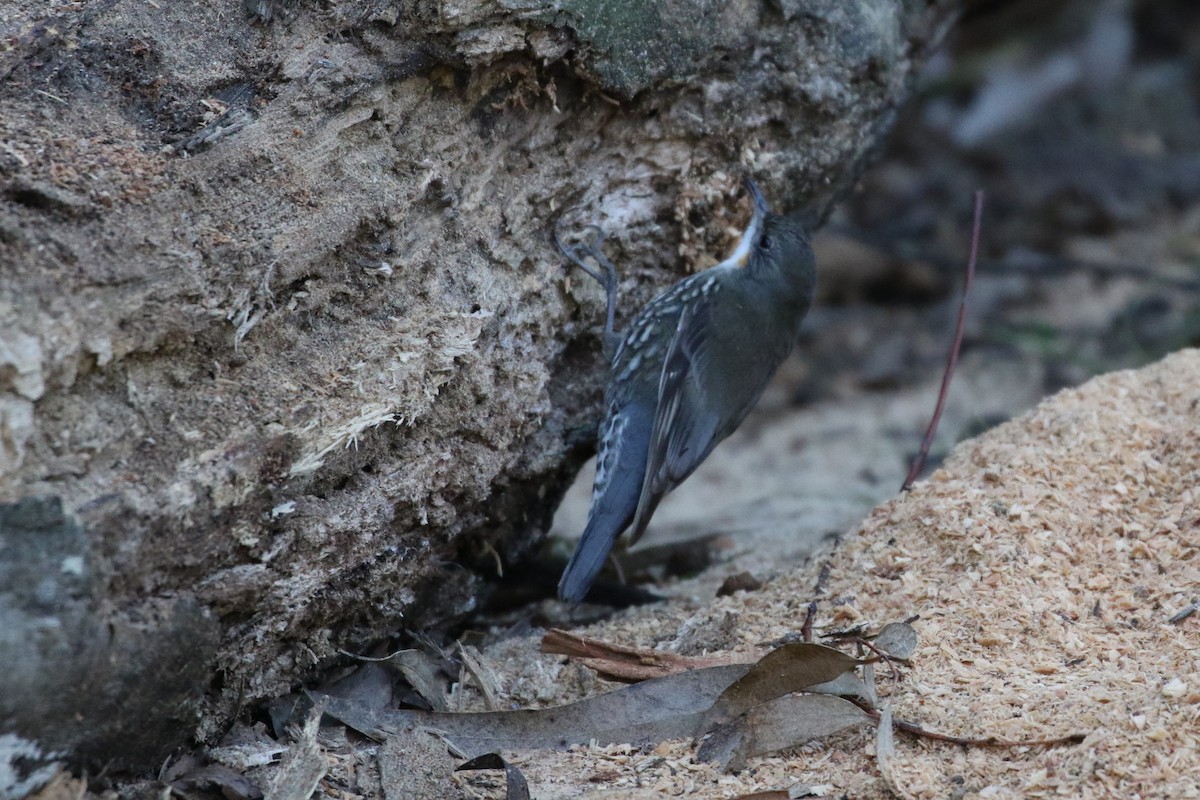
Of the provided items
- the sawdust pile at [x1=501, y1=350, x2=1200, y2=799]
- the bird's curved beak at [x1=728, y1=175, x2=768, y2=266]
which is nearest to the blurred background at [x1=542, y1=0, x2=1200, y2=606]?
the sawdust pile at [x1=501, y1=350, x2=1200, y2=799]

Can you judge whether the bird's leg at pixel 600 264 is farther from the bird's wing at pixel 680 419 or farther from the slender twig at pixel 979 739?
the slender twig at pixel 979 739

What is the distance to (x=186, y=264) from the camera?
269cm

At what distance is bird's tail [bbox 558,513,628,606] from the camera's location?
11.2 ft

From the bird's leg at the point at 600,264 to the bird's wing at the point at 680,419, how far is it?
265mm

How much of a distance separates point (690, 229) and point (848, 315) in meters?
3.43

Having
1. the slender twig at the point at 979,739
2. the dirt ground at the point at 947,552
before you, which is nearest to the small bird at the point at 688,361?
the dirt ground at the point at 947,552

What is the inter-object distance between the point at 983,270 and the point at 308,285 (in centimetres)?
480

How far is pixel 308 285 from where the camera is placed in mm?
2965

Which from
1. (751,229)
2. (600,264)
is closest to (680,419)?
(600,264)

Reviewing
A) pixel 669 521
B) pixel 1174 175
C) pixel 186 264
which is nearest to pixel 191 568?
pixel 186 264

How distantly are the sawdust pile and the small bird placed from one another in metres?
0.41

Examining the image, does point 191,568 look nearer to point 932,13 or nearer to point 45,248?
point 45,248

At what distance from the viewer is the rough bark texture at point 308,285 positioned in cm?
248

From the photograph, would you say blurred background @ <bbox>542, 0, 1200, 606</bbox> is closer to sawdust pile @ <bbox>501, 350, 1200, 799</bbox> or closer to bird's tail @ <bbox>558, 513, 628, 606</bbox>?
bird's tail @ <bbox>558, 513, 628, 606</bbox>
